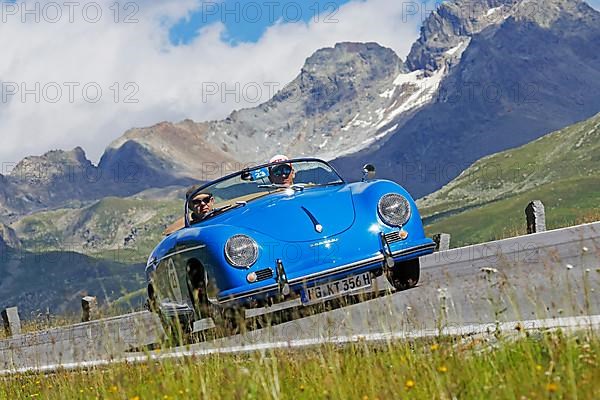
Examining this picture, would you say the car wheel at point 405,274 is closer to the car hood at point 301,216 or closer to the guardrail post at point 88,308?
the car hood at point 301,216

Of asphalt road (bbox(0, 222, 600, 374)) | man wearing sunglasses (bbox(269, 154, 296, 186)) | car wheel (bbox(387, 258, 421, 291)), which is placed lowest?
asphalt road (bbox(0, 222, 600, 374))

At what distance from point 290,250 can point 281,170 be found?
2177mm

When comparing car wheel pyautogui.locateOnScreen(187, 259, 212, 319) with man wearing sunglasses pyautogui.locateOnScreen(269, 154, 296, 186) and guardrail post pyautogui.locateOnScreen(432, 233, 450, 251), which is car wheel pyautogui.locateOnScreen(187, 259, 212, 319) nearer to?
man wearing sunglasses pyautogui.locateOnScreen(269, 154, 296, 186)

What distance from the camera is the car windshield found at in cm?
1270

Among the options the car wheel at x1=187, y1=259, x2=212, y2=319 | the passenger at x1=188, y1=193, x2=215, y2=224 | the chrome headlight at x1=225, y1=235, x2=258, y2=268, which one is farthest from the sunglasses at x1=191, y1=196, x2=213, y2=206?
the chrome headlight at x1=225, y1=235, x2=258, y2=268

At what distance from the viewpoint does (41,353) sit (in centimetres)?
1403

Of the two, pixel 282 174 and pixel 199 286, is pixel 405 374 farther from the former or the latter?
pixel 282 174

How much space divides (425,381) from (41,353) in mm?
9973

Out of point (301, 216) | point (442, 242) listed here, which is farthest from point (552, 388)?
point (442, 242)

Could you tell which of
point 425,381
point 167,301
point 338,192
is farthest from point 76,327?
point 425,381

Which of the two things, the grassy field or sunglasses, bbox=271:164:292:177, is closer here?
the grassy field

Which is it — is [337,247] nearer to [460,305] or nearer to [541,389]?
[460,305]

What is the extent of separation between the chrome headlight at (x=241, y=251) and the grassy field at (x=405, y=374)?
10.2 feet

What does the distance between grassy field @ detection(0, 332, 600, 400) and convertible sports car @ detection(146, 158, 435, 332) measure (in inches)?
118
